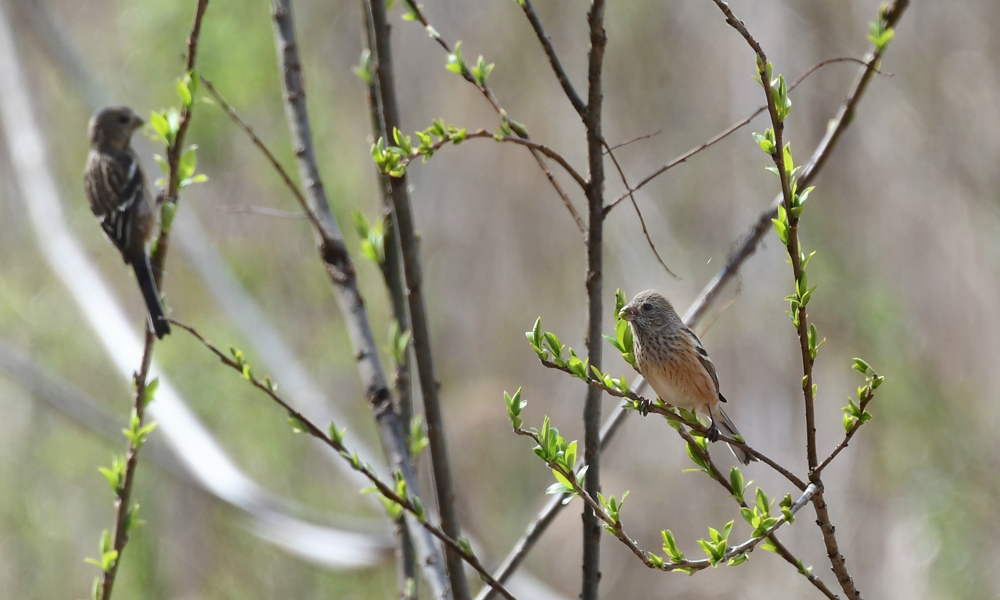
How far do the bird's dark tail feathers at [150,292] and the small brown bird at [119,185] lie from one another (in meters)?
0.05

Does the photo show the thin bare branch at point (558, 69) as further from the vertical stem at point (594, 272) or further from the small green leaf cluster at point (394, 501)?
the small green leaf cluster at point (394, 501)

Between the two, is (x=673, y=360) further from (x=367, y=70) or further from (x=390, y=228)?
(x=367, y=70)

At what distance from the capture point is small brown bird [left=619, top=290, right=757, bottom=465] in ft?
8.58

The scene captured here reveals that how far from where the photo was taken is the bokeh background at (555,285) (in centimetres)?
623

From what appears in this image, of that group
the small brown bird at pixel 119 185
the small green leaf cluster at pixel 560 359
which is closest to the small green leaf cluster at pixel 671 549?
the small green leaf cluster at pixel 560 359

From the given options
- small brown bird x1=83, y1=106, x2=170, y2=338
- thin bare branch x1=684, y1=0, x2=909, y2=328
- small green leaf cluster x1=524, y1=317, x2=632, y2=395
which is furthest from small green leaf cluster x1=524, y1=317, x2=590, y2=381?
small brown bird x1=83, y1=106, x2=170, y2=338

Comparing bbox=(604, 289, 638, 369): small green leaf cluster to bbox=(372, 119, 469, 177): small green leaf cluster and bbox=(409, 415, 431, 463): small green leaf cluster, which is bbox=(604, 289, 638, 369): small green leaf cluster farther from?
bbox=(409, 415, 431, 463): small green leaf cluster

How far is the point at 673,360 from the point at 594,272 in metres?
0.95

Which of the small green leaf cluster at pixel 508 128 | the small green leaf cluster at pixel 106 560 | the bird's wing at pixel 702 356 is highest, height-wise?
the bird's wing at pixel 702 356

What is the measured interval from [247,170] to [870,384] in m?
6.29

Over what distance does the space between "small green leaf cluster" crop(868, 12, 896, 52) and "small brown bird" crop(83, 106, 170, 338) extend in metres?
3.05

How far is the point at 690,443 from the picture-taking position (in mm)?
1748

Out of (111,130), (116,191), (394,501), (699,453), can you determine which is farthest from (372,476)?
(111,130)

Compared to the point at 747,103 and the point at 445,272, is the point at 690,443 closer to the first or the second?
the point at 747,103
